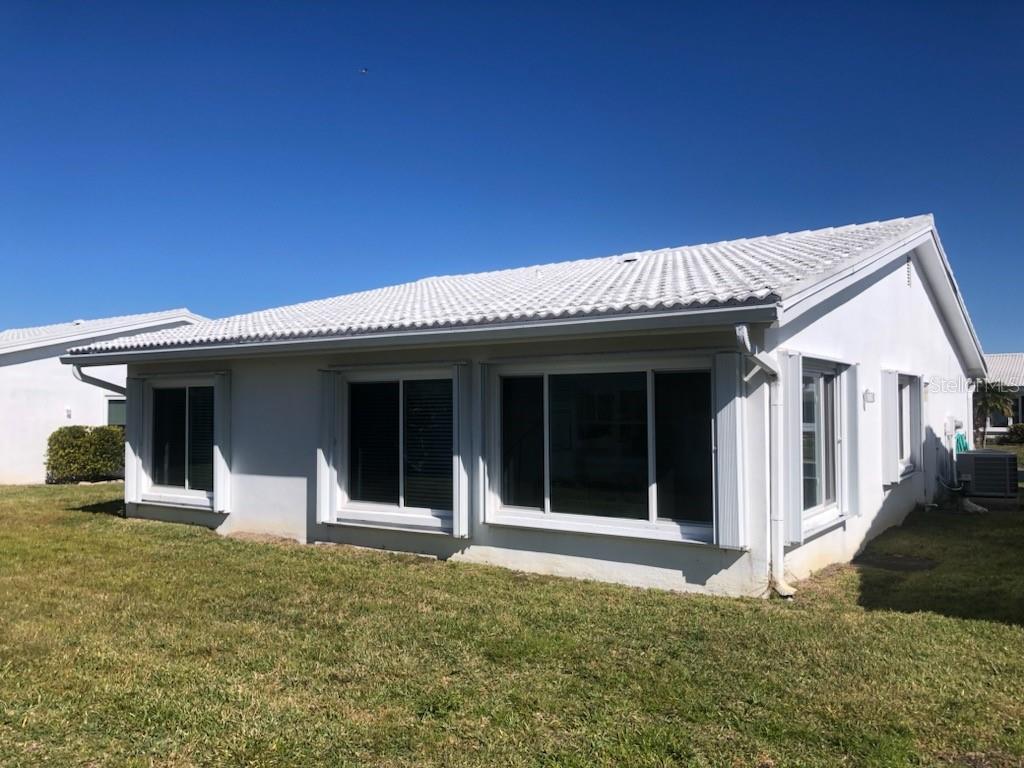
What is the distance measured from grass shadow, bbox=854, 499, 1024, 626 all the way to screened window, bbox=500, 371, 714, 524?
6.58 ft

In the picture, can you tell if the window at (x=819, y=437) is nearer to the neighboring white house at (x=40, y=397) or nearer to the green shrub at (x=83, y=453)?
the neighboring white house at (x=40, y=397)

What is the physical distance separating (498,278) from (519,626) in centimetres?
865

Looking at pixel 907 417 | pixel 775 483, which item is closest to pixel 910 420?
Answer: pixel 907 417

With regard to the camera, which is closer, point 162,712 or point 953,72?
point 162,712

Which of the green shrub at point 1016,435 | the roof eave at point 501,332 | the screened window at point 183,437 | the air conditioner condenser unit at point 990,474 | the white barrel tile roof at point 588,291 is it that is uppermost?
the white barrel tile roof at point 588,291

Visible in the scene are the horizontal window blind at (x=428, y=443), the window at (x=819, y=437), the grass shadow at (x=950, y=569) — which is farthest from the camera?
the horizontal window blind at (x=428, y=443)

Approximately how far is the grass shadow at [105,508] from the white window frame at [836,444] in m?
11.0

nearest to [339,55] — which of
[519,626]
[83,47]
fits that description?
[83,47]

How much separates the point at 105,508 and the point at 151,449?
105 inches

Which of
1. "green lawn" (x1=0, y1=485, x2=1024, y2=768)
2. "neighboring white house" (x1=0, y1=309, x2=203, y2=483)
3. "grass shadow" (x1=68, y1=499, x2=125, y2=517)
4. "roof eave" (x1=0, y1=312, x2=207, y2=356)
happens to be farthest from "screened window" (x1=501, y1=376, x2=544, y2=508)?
"roof eave" (x1=0, y1=312, x2=207, y2=356)

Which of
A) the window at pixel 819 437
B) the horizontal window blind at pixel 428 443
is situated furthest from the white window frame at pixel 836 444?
the horizontal window blind at pixel 428 443

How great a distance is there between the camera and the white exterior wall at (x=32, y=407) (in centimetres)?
1850

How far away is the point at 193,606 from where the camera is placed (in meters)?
6.56

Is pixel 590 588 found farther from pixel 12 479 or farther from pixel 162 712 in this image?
pixel 12 479
